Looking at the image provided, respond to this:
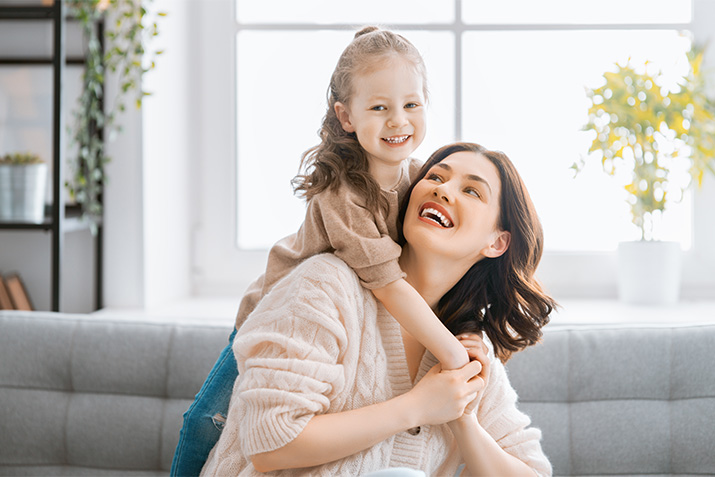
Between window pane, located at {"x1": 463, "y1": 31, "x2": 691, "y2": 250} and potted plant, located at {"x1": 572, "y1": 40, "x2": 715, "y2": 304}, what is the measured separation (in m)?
0.15

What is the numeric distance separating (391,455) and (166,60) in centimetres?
148

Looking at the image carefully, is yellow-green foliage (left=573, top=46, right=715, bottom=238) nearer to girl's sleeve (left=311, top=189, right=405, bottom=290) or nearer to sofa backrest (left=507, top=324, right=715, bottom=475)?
sofa backrest (left=507, top=324, right=715, bottom=475)

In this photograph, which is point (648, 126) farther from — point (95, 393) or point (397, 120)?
point (95, 393)

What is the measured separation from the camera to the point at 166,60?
2.24 m

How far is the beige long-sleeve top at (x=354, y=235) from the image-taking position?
1150mm

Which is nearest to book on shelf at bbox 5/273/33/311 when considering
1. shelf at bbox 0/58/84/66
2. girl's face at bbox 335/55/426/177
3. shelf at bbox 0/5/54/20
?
shelf at bbox 0/58/84/66

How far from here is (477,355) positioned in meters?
1.25

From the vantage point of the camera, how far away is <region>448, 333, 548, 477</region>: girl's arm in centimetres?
124

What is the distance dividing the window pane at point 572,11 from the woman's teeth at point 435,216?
1404mm

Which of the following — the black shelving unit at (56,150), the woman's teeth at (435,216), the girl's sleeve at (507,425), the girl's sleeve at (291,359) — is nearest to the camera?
the girl's sleeve at (291,359)

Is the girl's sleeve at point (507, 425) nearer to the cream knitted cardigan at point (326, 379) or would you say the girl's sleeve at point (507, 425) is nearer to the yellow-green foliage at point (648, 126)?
the cream knitted cardigan at point (326, 379)

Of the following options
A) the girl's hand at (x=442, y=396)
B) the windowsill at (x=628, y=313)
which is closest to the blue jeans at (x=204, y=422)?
the girl's hand at (x=442, y=396)

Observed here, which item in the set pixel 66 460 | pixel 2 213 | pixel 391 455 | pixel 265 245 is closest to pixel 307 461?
pixel 391 455

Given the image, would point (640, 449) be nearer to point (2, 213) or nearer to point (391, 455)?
point (391, 455)
